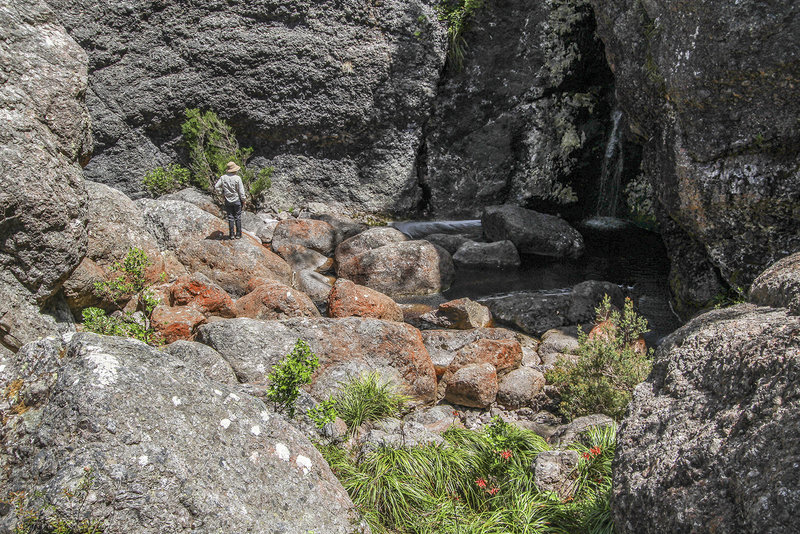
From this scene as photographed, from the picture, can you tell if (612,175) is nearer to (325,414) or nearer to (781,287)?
(781,287)

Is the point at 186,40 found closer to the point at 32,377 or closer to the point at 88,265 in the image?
the point at 88,265

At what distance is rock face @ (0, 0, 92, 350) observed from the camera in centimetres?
562

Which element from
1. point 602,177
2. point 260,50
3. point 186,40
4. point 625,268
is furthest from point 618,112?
point 186,40

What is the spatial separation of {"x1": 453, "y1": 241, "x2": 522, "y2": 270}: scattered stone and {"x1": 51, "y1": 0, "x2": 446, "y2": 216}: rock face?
4212mm

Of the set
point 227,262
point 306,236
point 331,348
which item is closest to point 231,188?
point 227,262

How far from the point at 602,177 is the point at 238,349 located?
12.6m

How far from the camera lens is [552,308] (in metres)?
10.3

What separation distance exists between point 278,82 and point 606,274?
9930 mm

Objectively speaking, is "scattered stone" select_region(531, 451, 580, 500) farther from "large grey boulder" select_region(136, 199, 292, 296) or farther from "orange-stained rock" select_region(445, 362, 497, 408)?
"large grey boulder" select_region(136, 199, 292, 296)

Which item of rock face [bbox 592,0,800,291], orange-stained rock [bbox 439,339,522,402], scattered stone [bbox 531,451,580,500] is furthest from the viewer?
orange-stained rock [bbox 439,339,522,402]

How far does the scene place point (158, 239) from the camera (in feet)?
38.4

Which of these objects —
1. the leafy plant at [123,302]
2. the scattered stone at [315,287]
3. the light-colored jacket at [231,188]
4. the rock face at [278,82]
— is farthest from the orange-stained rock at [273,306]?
the rock face at [278,82]

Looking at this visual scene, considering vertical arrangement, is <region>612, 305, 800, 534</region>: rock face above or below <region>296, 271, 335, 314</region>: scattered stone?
above

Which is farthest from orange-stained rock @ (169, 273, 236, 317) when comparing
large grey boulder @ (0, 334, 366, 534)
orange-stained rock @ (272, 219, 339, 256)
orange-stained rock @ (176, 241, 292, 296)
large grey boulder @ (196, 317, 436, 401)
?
large grey boulder @ (0, 334, 366, 534)
